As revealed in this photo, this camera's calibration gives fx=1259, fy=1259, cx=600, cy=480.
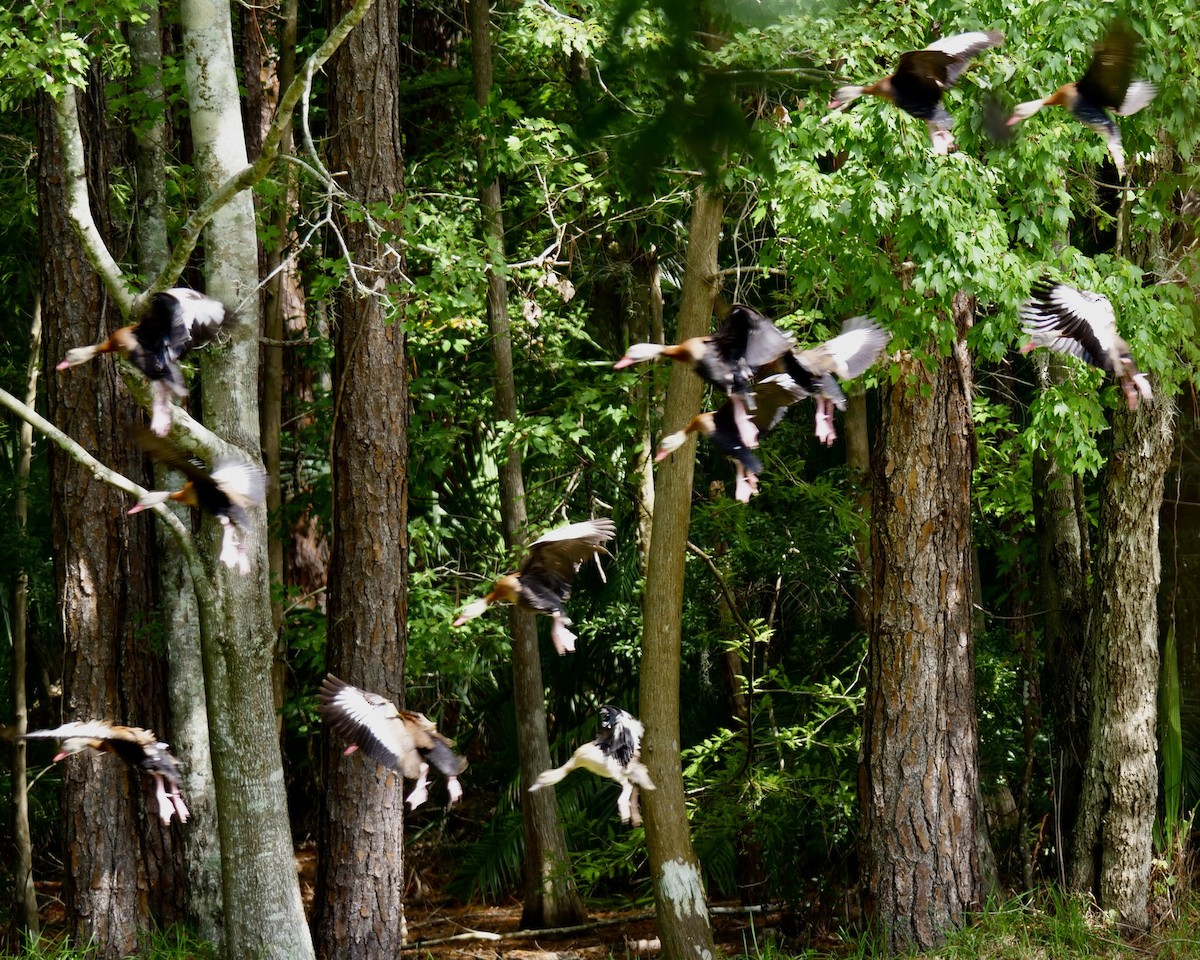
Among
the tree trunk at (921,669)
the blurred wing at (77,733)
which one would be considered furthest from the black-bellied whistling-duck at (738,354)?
the tree trunk at (921,669)

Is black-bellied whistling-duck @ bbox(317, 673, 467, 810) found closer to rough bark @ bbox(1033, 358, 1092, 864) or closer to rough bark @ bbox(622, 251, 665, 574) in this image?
rough bark @ bbox(622, 251, 665, 574)

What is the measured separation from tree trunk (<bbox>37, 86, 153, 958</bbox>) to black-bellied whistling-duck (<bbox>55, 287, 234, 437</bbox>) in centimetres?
291

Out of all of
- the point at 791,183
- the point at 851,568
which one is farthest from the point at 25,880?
the point at 791,183

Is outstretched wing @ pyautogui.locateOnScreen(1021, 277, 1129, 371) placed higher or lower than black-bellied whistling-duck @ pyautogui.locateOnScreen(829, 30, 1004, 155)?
lower

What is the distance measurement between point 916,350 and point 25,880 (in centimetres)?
592

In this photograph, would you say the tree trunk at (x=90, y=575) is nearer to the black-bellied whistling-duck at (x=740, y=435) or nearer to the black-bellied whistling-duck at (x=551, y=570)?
the black-bellied whistling-duck at (x=551, y=570)

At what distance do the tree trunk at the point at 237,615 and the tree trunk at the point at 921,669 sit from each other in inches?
110

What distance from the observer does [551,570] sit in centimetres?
425

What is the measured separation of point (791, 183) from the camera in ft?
16.7

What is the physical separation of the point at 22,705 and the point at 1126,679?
6.33 m

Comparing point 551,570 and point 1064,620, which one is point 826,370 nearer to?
point 551,570

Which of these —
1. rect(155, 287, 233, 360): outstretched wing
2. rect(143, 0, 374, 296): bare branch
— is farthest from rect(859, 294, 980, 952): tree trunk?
rect(155, 287, 233, 360): outstretched wing

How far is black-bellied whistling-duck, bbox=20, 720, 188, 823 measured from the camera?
4445mm

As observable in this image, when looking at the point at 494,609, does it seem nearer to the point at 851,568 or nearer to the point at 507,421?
the point at 507,421
